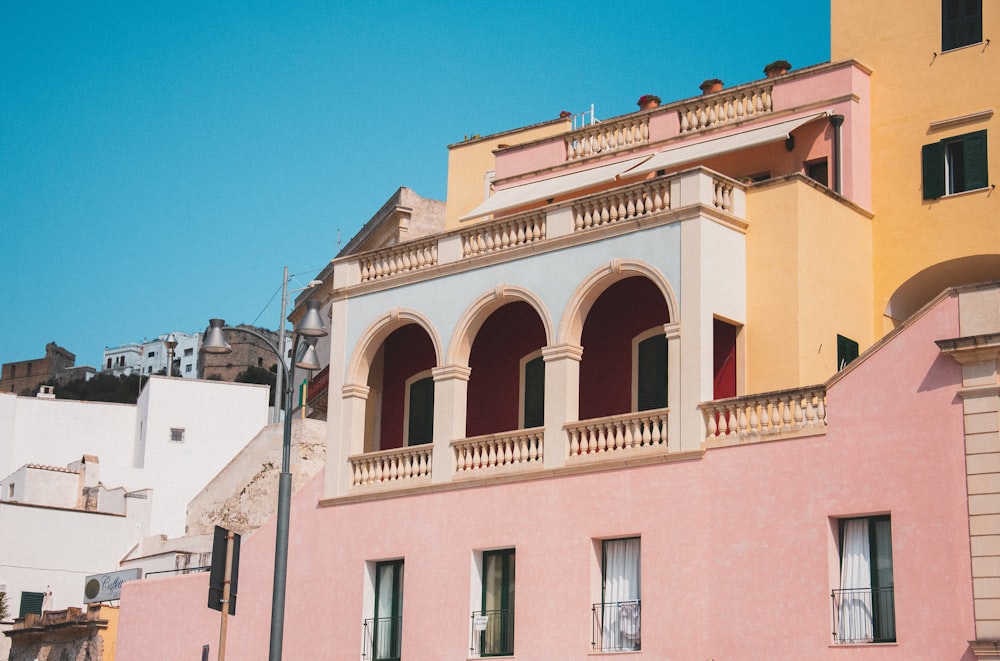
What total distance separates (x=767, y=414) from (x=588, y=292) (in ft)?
15.0

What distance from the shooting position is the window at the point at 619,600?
24.8m

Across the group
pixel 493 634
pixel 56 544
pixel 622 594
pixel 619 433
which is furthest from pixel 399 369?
pixel 56 544

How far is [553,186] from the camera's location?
31.3 metres

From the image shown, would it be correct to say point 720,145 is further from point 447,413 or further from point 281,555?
point 281,555

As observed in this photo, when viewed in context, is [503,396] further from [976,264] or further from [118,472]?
[118,472]

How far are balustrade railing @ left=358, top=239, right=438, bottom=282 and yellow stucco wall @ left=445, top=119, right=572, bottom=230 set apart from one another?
6312 mm

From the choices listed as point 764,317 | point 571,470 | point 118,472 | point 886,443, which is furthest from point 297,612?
point 118,472

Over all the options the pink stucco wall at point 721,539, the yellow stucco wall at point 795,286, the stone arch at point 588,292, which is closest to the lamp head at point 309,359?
the pink stucco wall at point 721,539

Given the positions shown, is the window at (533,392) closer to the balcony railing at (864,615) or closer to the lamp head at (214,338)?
the lamp head at (214,338)

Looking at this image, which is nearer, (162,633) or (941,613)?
(941,613)

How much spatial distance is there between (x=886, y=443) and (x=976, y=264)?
5.94 meters

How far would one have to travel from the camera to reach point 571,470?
85.8 ft

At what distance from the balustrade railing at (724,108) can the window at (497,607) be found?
9.15m

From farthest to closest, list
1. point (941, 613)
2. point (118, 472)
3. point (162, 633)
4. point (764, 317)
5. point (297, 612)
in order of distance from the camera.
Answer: point (118, 472) → point (162, 633) → point (297, 612) → point (764, 317) → point (941, 613)
